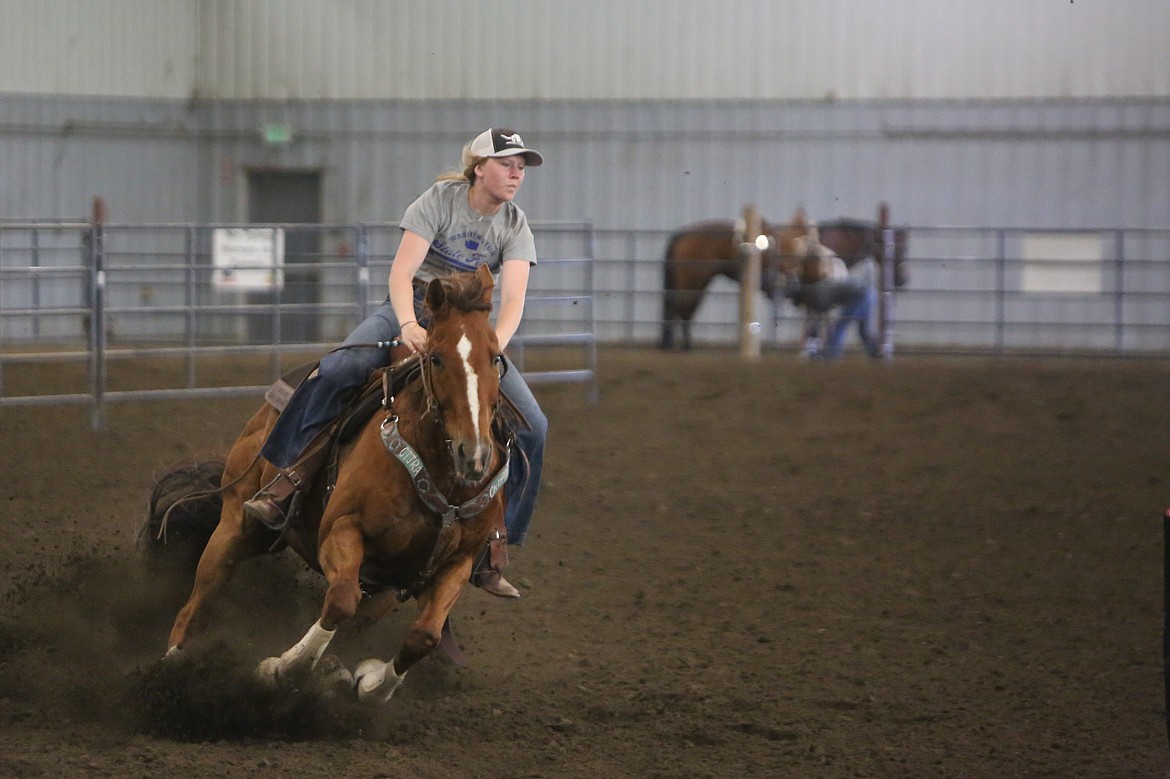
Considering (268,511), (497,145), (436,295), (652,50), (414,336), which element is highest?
(652,50)

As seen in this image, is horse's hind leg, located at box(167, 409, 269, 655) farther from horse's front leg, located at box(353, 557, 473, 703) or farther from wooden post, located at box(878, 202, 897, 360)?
wooden post, located at box(878, 202, 897, 360)

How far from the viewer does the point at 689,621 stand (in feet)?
19.7

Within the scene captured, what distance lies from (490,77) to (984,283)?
6.70 m

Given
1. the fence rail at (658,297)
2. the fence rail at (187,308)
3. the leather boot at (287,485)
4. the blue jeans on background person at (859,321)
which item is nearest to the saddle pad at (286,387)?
the leather boot at (287,485)

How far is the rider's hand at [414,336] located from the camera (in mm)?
4211

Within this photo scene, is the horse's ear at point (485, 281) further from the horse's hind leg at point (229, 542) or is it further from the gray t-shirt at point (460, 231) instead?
the horse's hind leg at point (229, 542)

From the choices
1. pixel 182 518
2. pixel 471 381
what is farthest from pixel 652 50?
pixel 471 381

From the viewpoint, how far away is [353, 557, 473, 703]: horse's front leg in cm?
416

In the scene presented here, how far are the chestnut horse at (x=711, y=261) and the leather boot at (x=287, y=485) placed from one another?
10.9 m

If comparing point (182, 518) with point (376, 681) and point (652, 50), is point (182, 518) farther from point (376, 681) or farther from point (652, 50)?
point (652, 50)

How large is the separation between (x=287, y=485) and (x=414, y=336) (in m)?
0.70

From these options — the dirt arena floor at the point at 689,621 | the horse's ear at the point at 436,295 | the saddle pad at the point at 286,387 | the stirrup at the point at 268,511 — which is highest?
the horse's ear at the point at 436,295

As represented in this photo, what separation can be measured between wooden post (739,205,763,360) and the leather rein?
11124 mm

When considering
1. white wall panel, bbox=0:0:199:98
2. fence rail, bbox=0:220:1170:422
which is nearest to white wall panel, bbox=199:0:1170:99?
white wall panel, bbox=0:0:199:98
